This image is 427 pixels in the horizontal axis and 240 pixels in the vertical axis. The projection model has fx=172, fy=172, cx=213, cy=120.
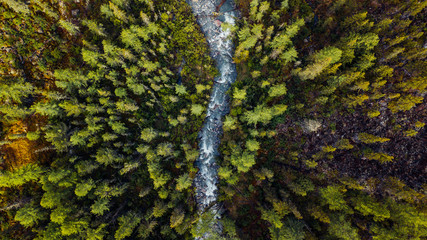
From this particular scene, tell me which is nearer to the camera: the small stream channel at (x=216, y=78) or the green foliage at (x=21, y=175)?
the green foliage at (x=21, y=175)

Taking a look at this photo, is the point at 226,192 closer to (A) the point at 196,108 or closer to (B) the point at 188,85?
(A) the point at 196,108

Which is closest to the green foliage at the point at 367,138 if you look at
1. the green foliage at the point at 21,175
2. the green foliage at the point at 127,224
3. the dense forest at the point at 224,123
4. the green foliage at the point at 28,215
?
the dense forest at the point at 224,123

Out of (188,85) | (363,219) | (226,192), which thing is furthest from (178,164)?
(363,219)

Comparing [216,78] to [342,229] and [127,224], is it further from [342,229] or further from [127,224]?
[342,229]

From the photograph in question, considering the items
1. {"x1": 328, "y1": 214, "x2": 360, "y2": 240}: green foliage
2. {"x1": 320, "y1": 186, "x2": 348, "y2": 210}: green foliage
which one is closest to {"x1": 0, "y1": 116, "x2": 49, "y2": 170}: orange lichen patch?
{"x1": 320, "y1": 186, "x2": 348, "y2": 210}: green foliage

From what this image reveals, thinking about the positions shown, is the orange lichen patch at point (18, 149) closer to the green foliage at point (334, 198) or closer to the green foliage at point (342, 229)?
the green foliage at point (334, 198)

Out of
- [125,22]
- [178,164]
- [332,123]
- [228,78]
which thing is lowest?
[178,164]
